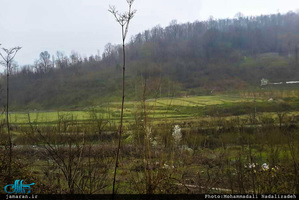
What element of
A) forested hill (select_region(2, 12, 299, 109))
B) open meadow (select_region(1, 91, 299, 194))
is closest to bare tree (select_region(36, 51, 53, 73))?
forested hill (select_region(2, 12, 299, 109))

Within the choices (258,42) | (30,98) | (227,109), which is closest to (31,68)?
(30,98)

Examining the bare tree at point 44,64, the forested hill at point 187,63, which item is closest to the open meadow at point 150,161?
the forested hill at point 187,63

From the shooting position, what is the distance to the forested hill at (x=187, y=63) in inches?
2009

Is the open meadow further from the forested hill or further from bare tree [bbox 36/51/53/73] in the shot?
bare tree [bbox 36/51/53/73]

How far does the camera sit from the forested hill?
5103 centimetres

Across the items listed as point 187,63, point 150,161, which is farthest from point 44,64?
point 150,161

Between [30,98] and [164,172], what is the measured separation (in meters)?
54.5

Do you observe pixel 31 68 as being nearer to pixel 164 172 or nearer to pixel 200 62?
pixel 200 62

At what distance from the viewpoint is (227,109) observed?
1010 inches

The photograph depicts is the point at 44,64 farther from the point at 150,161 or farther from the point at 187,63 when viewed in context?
the point at 150,161

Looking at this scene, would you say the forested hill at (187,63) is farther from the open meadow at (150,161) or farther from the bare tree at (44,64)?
the open meadow at (150,161)

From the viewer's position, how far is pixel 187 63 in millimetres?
65625

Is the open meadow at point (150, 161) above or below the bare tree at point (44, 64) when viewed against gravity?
below

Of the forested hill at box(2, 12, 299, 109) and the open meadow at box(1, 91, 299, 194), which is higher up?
the forested hill at box(2, 12, 299, 109)
